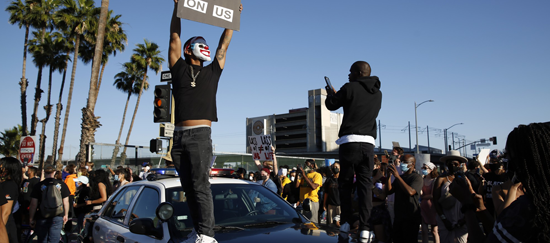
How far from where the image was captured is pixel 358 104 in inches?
154

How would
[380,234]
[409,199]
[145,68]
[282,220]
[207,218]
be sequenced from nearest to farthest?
1. [207,218]
2. [282,220]
3. [380,234]
4. [409,199]
5. [145,68]

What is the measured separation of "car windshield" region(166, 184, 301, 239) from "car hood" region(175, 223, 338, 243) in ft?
0.60

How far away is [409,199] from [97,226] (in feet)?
14.8

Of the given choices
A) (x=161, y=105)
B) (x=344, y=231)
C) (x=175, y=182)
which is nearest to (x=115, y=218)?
(x=175, y=182)

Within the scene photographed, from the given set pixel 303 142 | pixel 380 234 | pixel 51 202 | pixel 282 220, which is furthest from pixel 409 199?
pixel 303 142

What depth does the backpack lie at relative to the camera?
7340 mm

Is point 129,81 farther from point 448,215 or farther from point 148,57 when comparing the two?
point 448,215

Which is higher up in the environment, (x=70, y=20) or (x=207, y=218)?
(x=70, y=20)

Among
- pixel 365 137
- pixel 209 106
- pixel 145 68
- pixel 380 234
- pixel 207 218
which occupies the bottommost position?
pixel 380 234

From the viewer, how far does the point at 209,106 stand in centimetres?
345

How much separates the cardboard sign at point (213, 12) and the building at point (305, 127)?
356 feet

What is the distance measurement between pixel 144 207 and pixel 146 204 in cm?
5

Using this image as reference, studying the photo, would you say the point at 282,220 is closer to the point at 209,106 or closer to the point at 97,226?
the point at 209,106

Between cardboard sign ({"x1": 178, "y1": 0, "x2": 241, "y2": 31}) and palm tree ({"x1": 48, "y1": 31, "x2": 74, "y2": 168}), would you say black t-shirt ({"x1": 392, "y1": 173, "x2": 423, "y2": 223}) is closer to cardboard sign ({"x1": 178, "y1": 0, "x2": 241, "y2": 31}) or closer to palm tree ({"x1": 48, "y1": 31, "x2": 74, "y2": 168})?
cardboard sign ({"x1": 178, "y1": 0, "x2": 241, "y2": 31})
